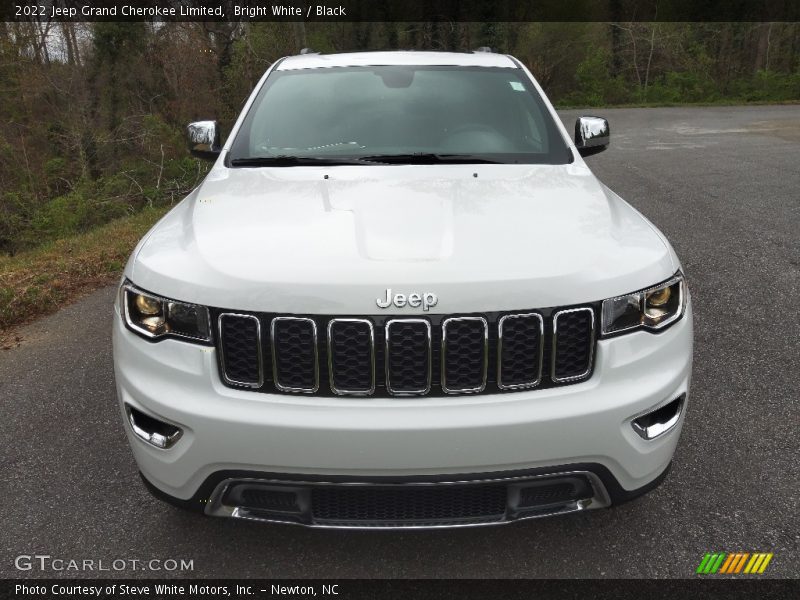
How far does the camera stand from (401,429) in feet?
6.32

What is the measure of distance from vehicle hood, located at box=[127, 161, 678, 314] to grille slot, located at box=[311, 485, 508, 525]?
0.56 m

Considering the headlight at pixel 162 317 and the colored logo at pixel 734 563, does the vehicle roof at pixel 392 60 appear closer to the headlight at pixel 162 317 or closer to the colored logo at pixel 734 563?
the headlight at pixel 162 317

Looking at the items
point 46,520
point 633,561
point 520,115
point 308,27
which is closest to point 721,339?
point 520,115

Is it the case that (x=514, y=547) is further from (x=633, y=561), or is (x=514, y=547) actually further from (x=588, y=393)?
(x=588, y=393)

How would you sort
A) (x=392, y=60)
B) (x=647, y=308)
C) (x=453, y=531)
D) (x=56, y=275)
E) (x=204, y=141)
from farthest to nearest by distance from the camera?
1. (x=56, y=275)
2. (x=392, y=60)
3. (x=204, y=141)
4. (x=453, y=531)
5. (x=647, y=308)

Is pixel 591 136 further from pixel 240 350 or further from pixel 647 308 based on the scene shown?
pixel 240 350

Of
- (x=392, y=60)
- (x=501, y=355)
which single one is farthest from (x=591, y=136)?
(x=501, y=355)

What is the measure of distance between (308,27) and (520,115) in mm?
33489

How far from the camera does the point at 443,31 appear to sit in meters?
35.8

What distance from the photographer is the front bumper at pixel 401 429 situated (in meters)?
1.94

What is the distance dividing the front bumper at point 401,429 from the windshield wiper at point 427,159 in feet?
4.31

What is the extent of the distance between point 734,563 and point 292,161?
2.38m

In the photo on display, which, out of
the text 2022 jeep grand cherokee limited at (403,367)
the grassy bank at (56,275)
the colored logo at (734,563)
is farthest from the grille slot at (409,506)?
the grassy bank at (56,275)
